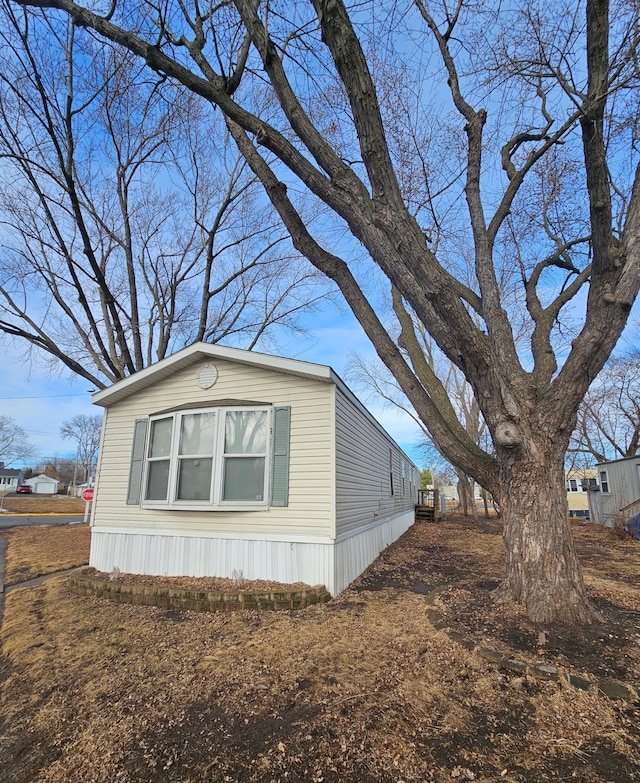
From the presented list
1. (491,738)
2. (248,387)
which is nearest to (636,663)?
(491,738)

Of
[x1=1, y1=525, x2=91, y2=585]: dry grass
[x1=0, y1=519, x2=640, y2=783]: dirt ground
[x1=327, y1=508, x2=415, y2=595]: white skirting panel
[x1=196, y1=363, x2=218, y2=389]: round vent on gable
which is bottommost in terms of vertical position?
[x1=1, y1=525, x2=91, y2=585]: dry grass

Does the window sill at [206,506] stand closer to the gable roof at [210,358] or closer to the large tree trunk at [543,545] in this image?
the gable roof at [210,358]

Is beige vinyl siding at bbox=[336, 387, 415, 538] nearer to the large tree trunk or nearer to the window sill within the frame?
the window sill

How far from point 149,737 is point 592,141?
19.1 feet

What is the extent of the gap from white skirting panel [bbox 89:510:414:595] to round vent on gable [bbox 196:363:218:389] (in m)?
2.32

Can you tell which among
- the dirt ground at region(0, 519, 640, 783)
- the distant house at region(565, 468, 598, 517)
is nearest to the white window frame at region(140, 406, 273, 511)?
the dirt ground at region(0, 519, 640, 783)

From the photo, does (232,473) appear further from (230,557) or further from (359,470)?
(359,470)

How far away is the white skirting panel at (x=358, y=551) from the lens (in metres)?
5.53

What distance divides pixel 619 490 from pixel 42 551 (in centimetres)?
1868

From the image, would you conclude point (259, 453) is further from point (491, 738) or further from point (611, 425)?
point (611, 425)

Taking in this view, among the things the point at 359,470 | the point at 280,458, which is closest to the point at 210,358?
the point at 280,458

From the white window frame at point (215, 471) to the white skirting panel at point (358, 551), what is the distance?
1307 millimetres

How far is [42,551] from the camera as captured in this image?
9.56m

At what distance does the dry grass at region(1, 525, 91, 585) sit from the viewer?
7.51m
